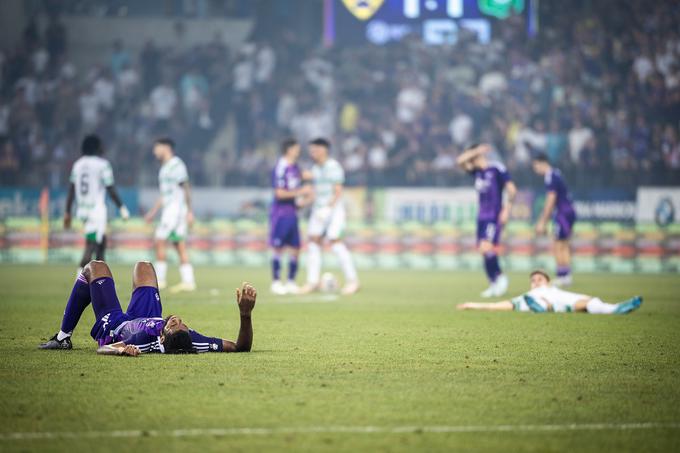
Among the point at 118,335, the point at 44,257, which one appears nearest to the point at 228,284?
the point at 44,257

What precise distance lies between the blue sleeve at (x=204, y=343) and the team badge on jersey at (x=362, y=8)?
2217cm

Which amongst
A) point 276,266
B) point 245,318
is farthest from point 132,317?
point 276,266

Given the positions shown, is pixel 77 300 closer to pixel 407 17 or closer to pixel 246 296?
pixel 246 296

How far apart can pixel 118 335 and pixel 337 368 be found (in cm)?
190

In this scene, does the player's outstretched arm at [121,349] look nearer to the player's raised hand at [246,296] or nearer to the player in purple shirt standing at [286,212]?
the player's raised hand at [246,296]

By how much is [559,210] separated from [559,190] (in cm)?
49

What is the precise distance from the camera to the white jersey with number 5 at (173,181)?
19672mm

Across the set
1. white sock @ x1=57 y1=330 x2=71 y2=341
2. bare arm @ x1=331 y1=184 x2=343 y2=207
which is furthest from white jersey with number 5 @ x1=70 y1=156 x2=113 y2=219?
white sock @ x1=57 y1=330 x2=71 y2=341

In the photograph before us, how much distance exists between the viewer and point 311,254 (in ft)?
64.7

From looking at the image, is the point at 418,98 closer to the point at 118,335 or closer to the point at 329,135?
the point at 329,135

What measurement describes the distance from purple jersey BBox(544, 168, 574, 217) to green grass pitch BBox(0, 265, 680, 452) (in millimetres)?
7376

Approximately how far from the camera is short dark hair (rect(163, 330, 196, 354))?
380 inches

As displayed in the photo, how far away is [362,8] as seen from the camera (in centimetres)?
3133

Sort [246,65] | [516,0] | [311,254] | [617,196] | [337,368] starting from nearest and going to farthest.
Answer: [337,368]
[311,254]
[617,196]
[516,0]
[246,65]
